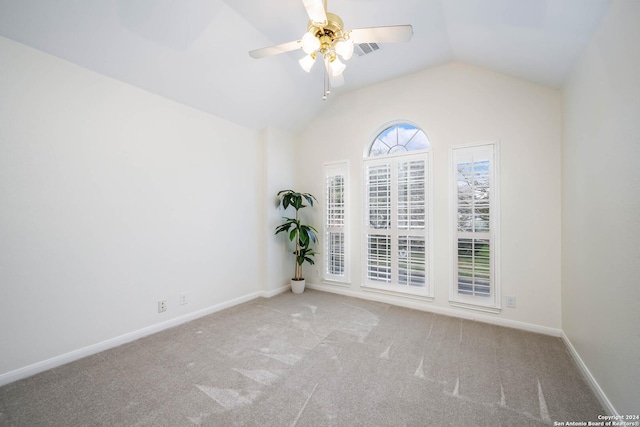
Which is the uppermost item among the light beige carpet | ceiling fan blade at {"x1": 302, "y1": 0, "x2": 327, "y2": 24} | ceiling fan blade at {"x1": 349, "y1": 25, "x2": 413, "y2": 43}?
ceiling fan blade at {"x1": 302, "y1": 0, "x2": 327, "y2": 24}

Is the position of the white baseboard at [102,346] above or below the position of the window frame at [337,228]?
below

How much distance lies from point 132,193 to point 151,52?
1.39 meters

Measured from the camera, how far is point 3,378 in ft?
6.28

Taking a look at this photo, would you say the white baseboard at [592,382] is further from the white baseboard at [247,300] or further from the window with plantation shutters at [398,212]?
the window with plantation shutters at [398,212]

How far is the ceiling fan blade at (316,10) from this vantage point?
1.57 m

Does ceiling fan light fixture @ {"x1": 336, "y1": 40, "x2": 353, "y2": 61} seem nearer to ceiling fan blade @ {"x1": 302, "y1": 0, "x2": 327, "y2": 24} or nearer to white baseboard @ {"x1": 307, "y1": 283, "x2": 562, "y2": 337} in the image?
ceiling fan blade @ {"x1": 302, "y1": 0, "x2": 327, "y2": 24}

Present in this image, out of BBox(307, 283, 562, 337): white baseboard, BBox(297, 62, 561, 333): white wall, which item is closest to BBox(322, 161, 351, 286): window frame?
BBox(307, 283, 562, 337): white baseboard

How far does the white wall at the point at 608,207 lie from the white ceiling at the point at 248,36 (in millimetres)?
337

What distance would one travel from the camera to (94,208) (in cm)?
239

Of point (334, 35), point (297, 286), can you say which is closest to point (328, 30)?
point (334, 35)

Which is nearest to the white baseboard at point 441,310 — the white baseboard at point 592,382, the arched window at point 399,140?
the white baseboard at point 592,382

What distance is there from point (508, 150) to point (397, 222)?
1529mm

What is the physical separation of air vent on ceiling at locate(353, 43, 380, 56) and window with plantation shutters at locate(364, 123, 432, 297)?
111 cm

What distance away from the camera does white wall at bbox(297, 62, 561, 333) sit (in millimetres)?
2723
